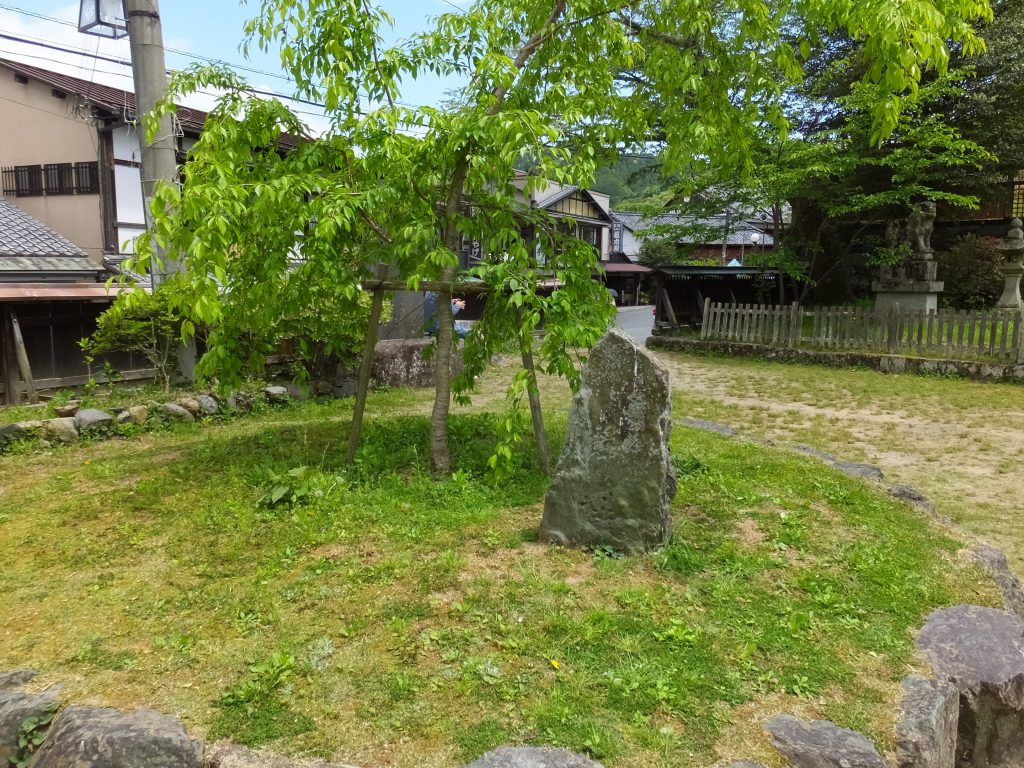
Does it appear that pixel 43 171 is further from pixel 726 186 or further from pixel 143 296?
pixel 726 186

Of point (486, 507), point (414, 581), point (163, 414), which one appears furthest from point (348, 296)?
point (163, 414)

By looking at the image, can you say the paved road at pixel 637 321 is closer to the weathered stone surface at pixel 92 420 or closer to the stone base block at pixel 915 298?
the stone base block at pixel 915 298

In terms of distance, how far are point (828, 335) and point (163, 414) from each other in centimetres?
1424

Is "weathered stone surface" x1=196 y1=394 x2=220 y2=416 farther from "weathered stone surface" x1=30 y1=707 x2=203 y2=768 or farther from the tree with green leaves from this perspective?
"weathered stone surface" x1=30 y1=707 x2=203 y2=768

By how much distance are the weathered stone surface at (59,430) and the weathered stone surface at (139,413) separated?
1.95 ft

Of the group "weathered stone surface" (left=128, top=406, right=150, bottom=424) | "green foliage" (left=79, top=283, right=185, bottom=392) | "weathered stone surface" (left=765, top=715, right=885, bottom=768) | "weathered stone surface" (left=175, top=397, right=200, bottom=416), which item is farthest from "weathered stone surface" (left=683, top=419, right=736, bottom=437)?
"weathered stone surface" (left=128, top=406, right=150, bottom=424)

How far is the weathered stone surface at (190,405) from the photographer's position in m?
8.56

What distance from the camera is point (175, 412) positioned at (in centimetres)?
838

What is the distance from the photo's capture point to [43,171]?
15.5m

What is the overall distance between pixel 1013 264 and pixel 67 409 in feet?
59.1

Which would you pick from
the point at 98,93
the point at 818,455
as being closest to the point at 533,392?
the point at 818,455

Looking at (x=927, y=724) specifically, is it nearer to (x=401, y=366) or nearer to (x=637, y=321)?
(x=401, y=366)

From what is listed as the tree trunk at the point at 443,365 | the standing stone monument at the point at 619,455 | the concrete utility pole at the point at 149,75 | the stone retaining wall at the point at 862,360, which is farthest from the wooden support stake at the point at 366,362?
the stone retaining wall at the point at 862,360

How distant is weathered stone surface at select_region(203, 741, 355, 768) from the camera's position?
2.63 m
